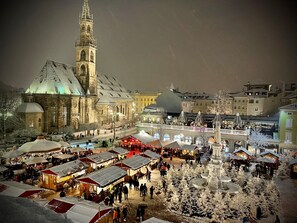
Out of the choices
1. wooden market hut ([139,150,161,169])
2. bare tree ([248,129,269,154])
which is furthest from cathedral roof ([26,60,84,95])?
bare tree ([248,129,269,154])

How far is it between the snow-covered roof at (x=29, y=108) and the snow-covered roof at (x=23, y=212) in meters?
42.7

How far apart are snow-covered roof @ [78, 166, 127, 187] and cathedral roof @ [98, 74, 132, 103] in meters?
42.2

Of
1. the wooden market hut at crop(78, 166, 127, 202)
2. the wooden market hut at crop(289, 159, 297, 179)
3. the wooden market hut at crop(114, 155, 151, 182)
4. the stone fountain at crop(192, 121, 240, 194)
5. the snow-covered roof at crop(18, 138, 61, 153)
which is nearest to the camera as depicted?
the wooden market hut at crop(78, 166, 127, 202)

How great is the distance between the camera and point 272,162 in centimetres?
2694

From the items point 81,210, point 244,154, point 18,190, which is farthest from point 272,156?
point 18,190

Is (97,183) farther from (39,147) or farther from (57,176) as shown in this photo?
(39,147)

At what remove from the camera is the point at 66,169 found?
790 inches

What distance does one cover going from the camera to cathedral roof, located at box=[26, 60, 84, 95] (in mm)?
48031

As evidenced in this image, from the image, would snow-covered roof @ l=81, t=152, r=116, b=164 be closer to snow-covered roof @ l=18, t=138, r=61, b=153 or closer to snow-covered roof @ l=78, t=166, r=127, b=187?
snow-covered roof @ l=78, t=166, r=127, b=187

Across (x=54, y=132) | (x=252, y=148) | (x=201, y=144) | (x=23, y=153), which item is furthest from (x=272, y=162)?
(x=54, y=132)

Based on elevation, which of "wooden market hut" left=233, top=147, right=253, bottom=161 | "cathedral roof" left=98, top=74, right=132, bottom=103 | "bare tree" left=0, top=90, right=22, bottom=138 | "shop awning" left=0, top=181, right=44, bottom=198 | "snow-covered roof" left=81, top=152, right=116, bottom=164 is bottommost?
"wooden market hut" left=233, top=147, right=253, bottom=161

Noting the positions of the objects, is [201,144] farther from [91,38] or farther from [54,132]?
[91,38]

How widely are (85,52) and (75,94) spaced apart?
42.6 ft

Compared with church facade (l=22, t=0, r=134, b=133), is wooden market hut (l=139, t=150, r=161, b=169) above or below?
below
